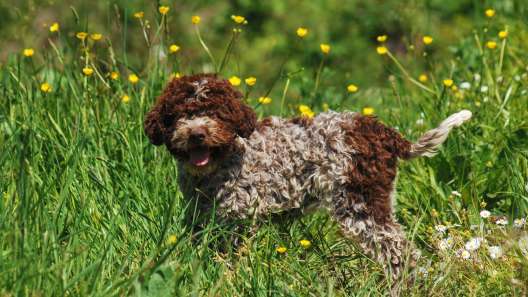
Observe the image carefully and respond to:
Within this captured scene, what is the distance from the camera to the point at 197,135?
4.53 m

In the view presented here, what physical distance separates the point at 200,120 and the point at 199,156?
198 mm

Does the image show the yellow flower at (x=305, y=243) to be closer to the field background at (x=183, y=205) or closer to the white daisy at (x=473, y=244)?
the field background at (x=183, y=205)

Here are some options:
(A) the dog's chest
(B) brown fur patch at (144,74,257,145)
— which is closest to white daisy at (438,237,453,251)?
(A) the dog's chest

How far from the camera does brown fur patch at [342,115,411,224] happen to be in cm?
480

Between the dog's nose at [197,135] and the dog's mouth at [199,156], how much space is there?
12 centimetres

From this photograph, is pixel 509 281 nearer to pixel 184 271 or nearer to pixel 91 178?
pixel 184 271

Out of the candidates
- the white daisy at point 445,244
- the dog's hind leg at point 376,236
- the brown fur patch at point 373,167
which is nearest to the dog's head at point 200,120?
the brown fur patch at point 373,167

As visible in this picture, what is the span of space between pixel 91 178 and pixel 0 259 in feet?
4.47

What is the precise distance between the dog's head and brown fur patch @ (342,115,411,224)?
1.80 ft

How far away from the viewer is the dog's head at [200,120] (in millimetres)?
4605

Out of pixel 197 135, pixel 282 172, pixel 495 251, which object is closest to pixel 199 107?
pixel 197 135

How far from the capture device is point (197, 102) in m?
4.66

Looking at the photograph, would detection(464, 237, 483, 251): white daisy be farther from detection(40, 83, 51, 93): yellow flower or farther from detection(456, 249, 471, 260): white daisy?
detection(40, 83, 51, 93): yellow flower

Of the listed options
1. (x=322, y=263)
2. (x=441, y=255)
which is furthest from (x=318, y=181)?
(x=441, y=255)
